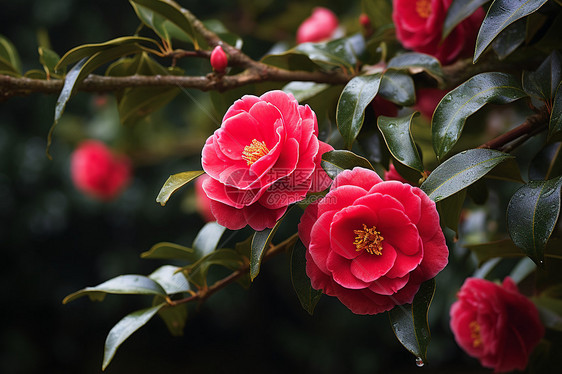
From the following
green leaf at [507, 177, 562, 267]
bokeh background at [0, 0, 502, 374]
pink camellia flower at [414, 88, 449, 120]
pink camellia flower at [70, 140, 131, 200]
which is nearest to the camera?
green leaf at [507, 177, 562, 267]

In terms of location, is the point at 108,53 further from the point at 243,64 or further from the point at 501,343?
the point at 501,343

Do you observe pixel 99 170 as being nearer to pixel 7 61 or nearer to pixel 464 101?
pixel 7 61

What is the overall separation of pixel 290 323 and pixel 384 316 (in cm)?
43

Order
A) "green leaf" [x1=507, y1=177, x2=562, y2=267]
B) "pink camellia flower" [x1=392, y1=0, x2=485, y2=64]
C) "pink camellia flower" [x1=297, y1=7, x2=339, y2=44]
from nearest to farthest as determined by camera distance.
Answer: "green leaf" [x1=507, y1=177, x2=562, y2=267] < "pink camellia flower" [x1=392, y1=0, x2=485, y2=64] < "pink camellia flower" [x1=297, y1=7, x2=339, y2=44]

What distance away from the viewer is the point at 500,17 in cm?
48

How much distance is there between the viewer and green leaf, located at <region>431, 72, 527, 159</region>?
0.46 m

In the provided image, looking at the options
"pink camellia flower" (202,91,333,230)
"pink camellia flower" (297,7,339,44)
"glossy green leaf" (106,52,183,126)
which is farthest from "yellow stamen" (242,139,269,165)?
"pink camellia flower" (297,7,339,44)

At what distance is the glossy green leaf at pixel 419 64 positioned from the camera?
1.87ft

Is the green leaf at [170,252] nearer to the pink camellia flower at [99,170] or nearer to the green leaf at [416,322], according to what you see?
the green leaf at [416,322]

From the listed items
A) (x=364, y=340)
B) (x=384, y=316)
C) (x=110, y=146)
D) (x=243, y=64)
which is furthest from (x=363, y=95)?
(x=364, y=340)

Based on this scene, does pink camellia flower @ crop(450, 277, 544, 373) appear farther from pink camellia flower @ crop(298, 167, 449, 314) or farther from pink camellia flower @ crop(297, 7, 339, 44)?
pink camellia flower @ crop(297, 7, 339, 44)

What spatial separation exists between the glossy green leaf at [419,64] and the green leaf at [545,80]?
93 millimetres

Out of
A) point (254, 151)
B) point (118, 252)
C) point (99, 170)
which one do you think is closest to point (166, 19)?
point (254, 151)

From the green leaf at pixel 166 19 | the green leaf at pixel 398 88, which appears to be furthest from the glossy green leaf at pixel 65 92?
the green leaf at pixel 398 88
